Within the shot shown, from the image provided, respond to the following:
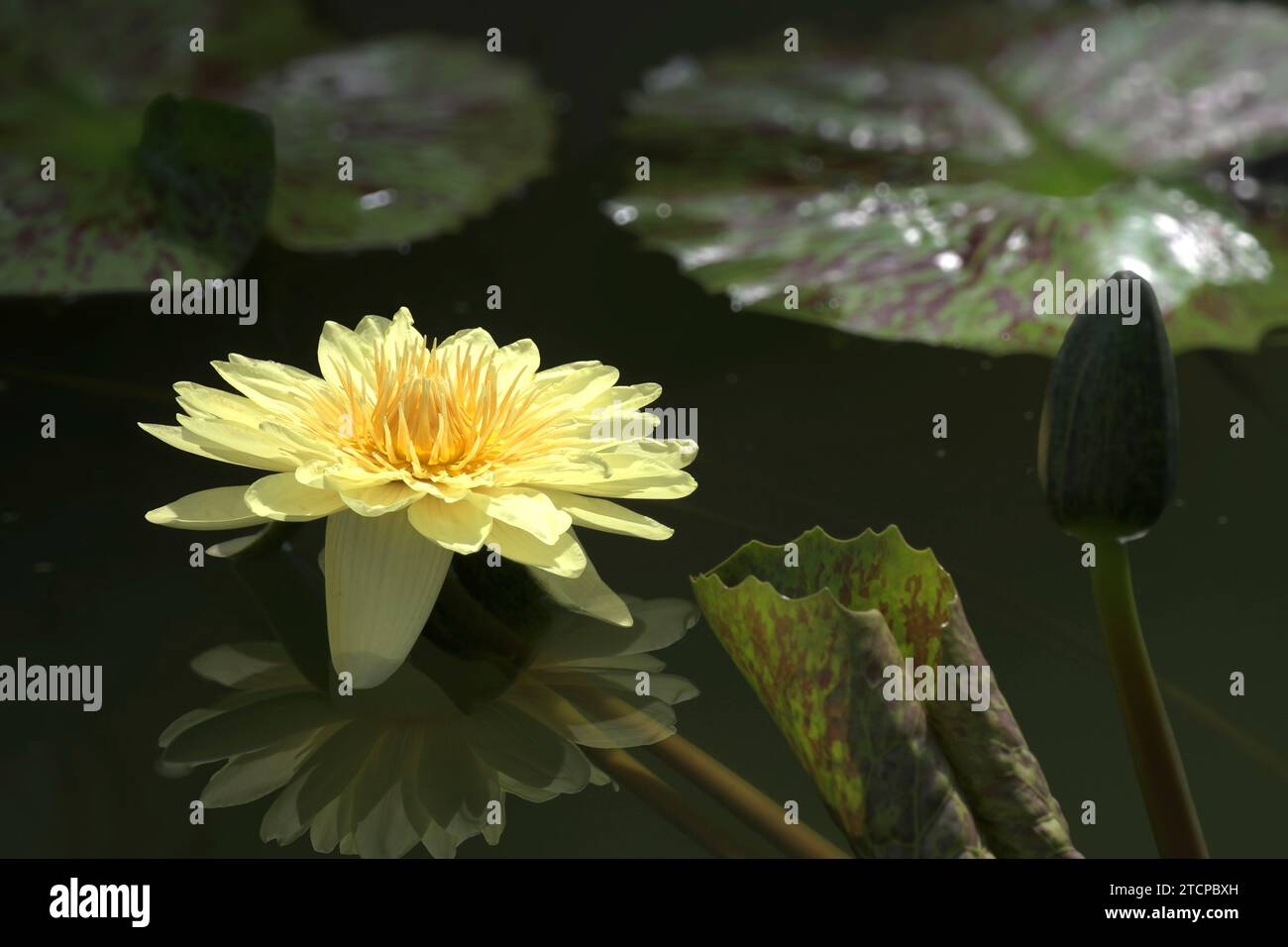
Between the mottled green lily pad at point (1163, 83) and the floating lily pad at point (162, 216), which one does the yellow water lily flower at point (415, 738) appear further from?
the mottled green lily pad at point (1163, 83)

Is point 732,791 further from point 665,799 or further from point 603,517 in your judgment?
point 603,517

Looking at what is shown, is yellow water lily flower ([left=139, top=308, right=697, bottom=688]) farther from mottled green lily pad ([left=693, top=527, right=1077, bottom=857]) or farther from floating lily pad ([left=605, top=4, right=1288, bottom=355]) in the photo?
floating lily pad ([left=605, top=4, right=1288, bottom=355])

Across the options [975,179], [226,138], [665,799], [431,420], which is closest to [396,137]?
[226,138]

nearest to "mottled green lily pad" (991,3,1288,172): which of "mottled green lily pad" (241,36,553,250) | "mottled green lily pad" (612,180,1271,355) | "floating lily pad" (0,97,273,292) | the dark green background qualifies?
"mottled green lily pad" (612,180,1271,355)

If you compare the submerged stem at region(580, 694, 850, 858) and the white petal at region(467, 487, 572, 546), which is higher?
the white petal at region(467, 487, 572, 546)

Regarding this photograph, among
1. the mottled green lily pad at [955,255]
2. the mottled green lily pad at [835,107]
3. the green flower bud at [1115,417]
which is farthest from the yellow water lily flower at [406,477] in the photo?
the mottled green lily pad at [835,107]

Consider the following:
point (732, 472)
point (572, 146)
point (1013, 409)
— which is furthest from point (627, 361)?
point (572, 146)
